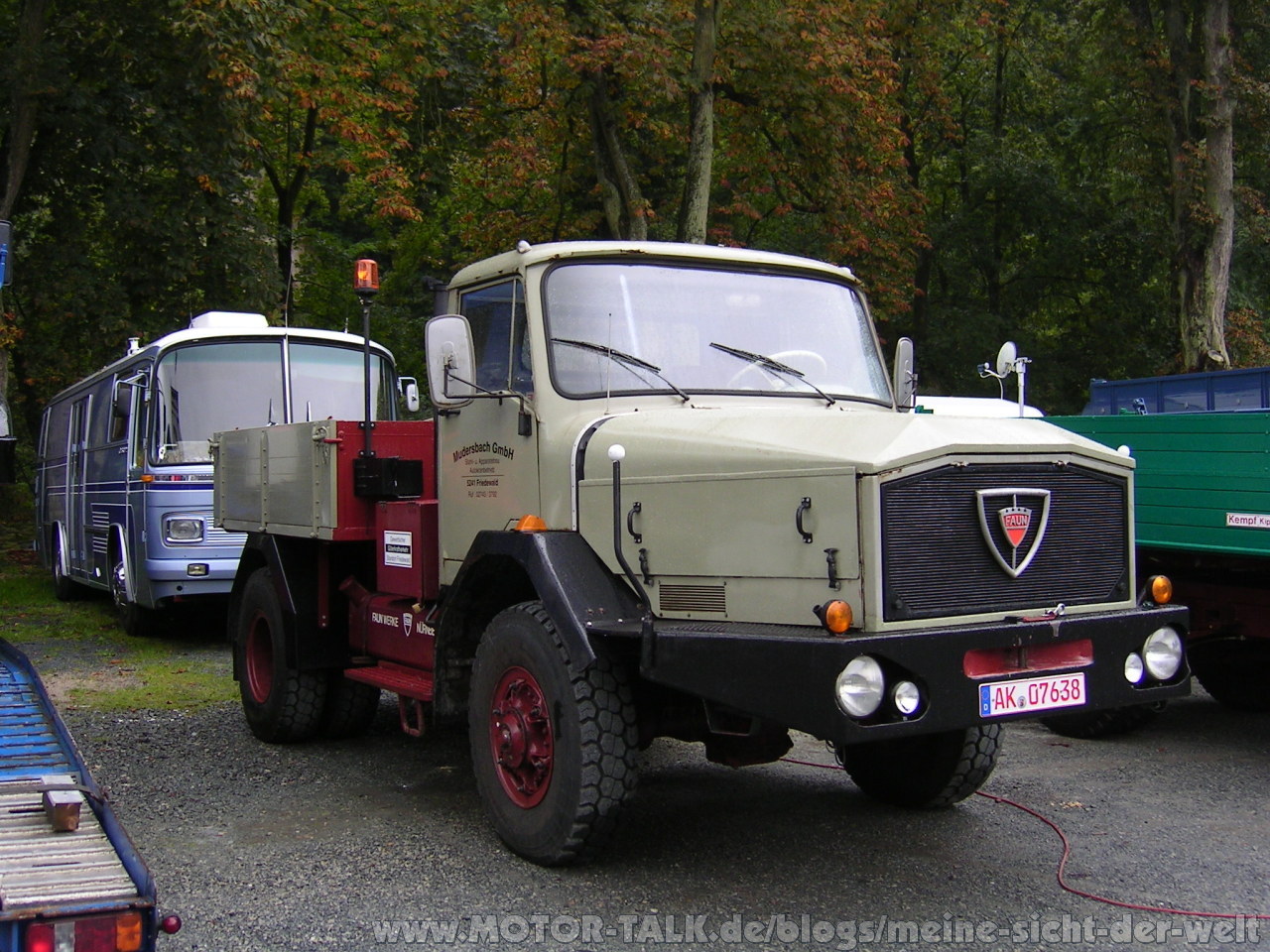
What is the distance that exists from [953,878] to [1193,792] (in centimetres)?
220

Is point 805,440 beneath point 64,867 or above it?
above

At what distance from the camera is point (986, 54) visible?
2748 cm

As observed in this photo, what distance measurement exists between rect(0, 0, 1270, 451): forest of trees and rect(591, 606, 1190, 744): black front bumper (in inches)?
487

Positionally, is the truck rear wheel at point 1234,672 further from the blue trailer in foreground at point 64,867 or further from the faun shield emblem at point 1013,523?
the blue trailer in foreground at point 64,867

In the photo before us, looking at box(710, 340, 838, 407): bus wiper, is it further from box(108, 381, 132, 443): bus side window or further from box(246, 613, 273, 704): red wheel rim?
box(108, 381, 132, 443): bus side window

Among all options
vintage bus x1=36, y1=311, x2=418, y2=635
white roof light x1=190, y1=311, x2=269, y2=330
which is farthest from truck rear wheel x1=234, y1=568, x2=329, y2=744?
white roof light x1=190, y1=311, x2=269, y2=330

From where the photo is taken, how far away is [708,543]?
4820 millimetres

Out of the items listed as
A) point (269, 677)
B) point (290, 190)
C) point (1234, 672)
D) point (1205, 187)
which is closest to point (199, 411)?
point (269, 677)

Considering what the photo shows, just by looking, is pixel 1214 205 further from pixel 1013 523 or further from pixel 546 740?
pixel 546 740

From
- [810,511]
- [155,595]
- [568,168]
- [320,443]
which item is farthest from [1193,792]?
[568,168]

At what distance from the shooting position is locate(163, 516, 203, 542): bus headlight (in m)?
11.9

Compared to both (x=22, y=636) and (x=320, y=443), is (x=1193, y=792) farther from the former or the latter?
(x=22, y=636)

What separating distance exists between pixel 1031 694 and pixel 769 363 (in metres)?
1.96

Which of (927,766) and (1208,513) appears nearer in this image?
(927,766)
